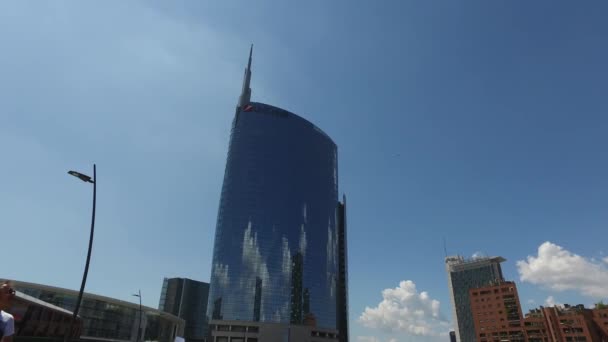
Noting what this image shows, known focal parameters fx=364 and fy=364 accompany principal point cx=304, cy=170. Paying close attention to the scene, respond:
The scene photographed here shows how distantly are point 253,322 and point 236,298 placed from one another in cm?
1101

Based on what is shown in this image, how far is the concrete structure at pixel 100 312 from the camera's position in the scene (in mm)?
76825

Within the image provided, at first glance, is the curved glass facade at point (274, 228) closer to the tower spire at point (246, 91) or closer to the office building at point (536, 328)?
the tower spire at point (246, 91)

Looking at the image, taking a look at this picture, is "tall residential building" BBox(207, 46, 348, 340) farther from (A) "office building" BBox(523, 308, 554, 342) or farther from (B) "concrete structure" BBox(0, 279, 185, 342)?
(A) "office building" BBox(523, 308, 554, 342)

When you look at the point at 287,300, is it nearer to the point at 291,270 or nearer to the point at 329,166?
the point at 291,270

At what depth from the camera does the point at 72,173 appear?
19.9m

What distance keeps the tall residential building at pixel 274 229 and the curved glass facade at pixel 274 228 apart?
386mm

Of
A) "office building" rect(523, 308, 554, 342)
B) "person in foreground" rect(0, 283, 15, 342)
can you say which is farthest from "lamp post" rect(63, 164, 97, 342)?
"office building" rect(523, 308, 554, 342)

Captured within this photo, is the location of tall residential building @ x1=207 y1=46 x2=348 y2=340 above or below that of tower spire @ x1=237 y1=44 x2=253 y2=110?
below

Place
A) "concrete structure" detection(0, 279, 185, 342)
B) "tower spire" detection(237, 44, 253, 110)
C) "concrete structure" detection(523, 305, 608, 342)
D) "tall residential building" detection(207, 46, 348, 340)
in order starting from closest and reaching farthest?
"concrete structure" detection(0, 279, 185, 342) < "concrete structure" detection(523, 305, 608, 342) < "tall residential building" detection(207, 46, 348, 340) < "tower spire" detection(237, 44, 253, 110)

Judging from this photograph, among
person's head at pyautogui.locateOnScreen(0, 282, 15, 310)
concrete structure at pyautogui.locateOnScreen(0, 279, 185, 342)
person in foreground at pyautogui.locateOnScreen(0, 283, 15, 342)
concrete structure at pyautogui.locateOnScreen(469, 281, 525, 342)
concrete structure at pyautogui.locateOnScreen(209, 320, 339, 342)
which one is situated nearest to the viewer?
person in foreground at pyautogui.locateOnScreen(0, 283, 15, 342)

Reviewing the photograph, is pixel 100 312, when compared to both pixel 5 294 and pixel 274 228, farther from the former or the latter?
pixel 5 294

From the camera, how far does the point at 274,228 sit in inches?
5871

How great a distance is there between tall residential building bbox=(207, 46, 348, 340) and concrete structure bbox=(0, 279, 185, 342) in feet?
119

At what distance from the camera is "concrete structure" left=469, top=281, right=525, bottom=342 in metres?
139
